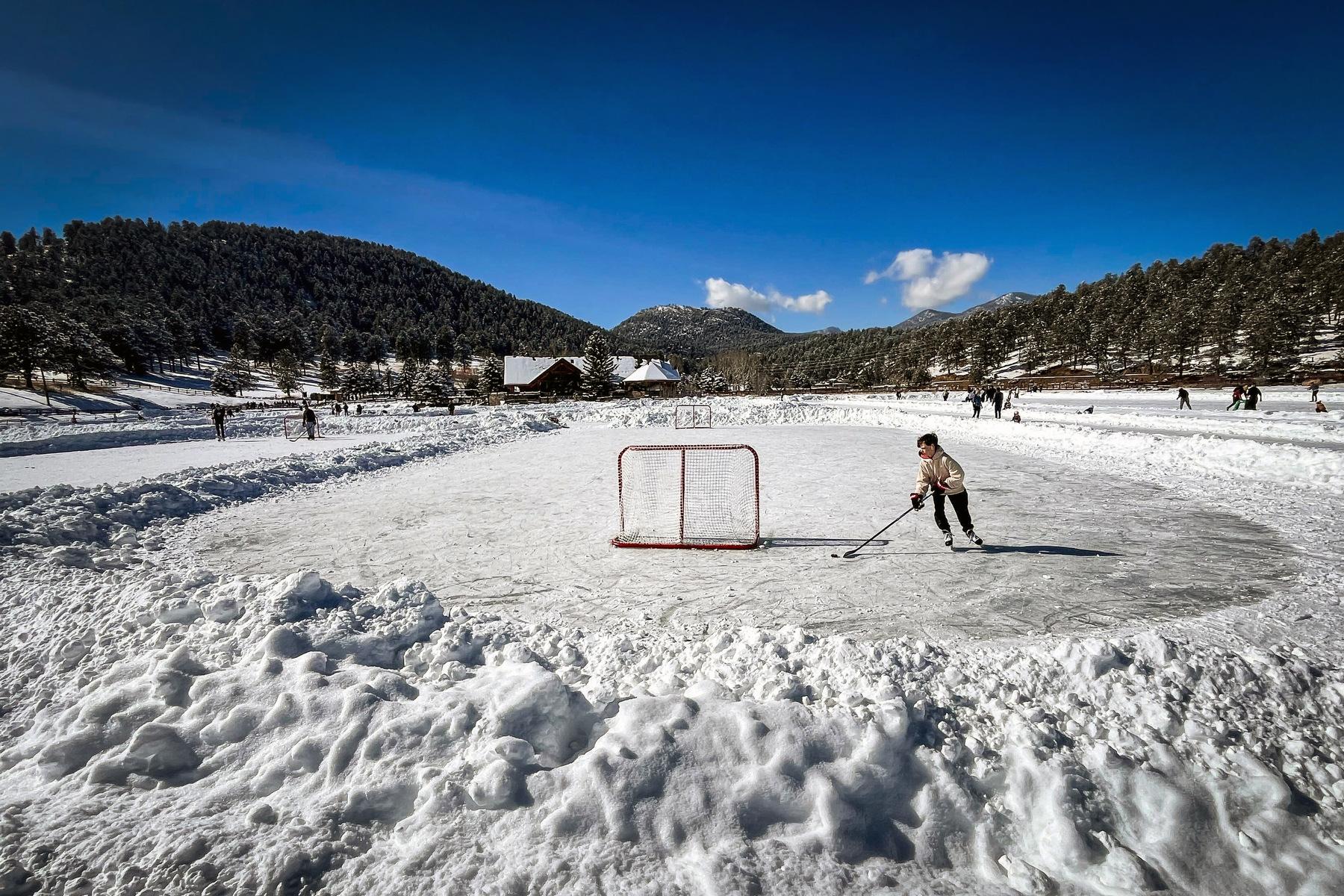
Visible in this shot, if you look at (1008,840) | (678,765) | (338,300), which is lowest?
(1008,840)

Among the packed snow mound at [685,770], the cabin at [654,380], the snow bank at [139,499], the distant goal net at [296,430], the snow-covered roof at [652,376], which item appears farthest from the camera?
the cabin at [654,380]

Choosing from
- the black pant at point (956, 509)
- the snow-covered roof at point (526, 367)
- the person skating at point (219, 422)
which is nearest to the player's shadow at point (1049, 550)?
the black pant at point (956, 509)

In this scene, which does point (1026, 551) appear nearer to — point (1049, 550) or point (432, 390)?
point (1049, 550)

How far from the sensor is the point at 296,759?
10.8 feet

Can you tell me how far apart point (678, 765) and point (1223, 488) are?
13.6 metres

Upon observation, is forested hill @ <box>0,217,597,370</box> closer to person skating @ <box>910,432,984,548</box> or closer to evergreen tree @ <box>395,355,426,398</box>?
evergreen tree @ <box>395,355,426,398</box>

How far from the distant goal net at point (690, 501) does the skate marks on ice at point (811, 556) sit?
0.38m

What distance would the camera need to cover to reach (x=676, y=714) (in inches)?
140

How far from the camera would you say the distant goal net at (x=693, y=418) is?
32844mm

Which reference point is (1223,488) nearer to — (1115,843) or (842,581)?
(842,581)

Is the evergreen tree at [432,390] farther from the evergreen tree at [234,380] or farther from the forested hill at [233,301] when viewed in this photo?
the forested hill at [233,301]

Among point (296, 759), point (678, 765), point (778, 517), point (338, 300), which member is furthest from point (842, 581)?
point (338, 300)

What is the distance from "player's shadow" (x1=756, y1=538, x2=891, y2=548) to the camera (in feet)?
25.1

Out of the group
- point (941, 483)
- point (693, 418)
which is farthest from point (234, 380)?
point (941, 483)
